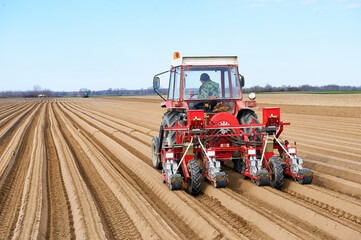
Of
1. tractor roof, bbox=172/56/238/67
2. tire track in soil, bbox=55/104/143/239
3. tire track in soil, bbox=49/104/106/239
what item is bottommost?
tire track in soil, bbox=55/104/143/239

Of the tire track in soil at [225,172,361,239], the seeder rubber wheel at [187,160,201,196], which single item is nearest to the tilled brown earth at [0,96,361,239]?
the tire track in soil at [225,172,361,239]

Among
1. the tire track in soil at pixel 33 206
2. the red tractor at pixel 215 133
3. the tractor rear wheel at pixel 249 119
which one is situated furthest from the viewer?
the tractor rear wheel at pixel 249 119

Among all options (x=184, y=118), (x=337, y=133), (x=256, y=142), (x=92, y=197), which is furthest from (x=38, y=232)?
(x=337, y=133)

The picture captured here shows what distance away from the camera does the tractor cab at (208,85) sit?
6.89m

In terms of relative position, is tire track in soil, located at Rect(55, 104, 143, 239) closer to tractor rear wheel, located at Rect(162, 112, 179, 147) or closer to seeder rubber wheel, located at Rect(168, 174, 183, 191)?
seeder rubber wheel, located at Rect(168, 174, 183, 191)

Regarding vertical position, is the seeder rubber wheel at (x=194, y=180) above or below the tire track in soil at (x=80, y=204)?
above

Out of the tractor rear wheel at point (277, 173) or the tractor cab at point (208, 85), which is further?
the tractor cab at point (208, 85)

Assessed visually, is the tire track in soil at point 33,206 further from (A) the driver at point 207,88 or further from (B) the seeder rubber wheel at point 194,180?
(A) the driver at point 207,88

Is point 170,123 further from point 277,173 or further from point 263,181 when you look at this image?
point 277,173

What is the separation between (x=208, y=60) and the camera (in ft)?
22.9

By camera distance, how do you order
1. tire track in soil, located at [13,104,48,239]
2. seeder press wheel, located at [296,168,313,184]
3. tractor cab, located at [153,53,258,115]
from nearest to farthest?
1. tire track in soil, located at [13,104,48,239]
2. seeder press wheel, located at [296,168,313,184]
3. tractor cab, located at [153,53,258,115]

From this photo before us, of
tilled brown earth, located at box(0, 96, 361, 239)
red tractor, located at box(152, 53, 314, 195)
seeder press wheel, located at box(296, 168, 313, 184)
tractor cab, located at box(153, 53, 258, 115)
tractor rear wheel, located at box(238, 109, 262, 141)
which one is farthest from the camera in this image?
tractor cab, located at box(153, 53, 258, 115)

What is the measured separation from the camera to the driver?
696 centimetres

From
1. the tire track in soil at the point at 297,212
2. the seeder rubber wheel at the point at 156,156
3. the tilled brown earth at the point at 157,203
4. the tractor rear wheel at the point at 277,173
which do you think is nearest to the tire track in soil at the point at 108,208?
the tilled brown earth at the point at 157,203
